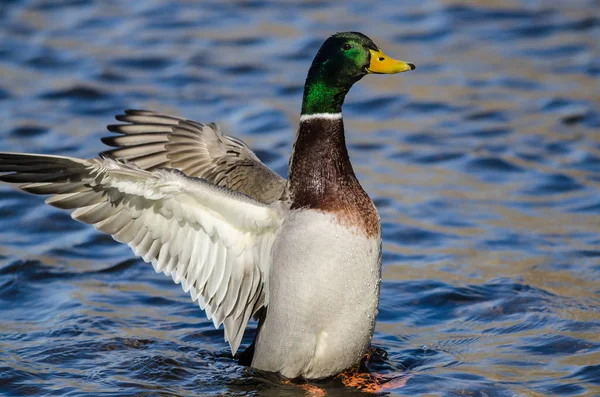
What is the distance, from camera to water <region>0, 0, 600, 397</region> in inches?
263

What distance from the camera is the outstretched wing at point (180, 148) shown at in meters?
7.21

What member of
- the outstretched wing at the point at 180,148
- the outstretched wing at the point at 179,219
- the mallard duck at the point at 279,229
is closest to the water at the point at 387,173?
the mallard duck at the point at 279,229

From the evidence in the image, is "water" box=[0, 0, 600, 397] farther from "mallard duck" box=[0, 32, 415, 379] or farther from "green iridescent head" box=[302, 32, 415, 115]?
"green iridescent head" box=[302, 32, 415, 115]

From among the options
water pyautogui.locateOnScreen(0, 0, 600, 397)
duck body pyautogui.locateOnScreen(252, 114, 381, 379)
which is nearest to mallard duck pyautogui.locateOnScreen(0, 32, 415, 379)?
duck body pyautogui.locateOnScreen(252, 114, 381, 379)

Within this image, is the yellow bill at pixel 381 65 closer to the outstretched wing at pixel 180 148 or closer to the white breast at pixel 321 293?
the white breast at pixel 321 293

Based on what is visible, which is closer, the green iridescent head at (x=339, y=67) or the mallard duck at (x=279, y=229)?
the mallard duck at (x=279, y=229)

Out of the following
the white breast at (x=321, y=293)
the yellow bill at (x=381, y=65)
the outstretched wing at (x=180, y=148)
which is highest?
the yellow bill at (x=381, y=65)

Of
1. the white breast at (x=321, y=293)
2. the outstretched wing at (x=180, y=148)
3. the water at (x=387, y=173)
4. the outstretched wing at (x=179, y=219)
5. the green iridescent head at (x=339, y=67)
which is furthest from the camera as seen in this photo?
the outstretched wing at (x=180, y=148)

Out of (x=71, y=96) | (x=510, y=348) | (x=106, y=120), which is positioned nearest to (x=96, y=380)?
(x=510, y=348)

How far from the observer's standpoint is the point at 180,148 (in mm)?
7391

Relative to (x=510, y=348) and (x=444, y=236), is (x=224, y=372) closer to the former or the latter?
(x=510, y=348)

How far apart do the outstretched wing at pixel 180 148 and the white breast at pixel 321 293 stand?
1192 mm

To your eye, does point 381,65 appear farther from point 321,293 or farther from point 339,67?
point 321,293

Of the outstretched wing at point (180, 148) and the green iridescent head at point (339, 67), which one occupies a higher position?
the green iridescent head at point (339, 67)
